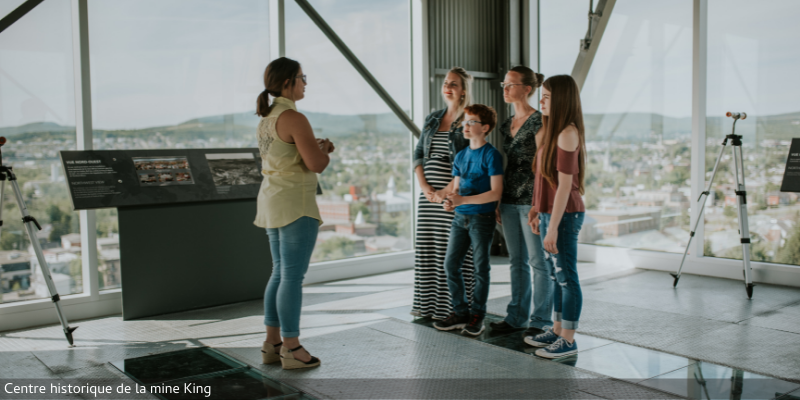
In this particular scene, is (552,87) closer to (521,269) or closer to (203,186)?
(521,269)

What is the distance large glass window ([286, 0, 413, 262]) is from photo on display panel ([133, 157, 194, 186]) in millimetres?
1429

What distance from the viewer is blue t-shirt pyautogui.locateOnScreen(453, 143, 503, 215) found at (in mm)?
3611

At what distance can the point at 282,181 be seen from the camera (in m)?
3.01

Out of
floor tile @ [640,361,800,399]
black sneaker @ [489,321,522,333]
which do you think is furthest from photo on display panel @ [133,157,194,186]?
floor tile @ [640,361,800,399]

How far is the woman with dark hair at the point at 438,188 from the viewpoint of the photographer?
3941 millimetres

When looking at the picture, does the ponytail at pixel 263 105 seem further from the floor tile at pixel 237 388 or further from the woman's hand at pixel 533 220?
the woman's hand at pixel 533 220

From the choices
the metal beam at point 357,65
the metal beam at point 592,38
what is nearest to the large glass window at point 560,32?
the metal beam at point 592,38

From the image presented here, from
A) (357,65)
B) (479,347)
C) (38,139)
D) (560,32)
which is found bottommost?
(479,347)

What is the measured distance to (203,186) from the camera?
181 inches

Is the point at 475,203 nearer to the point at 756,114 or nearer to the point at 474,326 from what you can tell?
the point at 474,326

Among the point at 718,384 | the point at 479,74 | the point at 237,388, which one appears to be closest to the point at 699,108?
the point at 479,74

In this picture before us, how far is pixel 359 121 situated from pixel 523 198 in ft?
9.36

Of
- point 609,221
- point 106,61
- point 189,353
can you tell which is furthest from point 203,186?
point 609,221

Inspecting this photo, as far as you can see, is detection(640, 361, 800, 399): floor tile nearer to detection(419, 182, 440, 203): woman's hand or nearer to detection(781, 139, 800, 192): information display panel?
detection(419, 182, 440, 203): woman's hand
